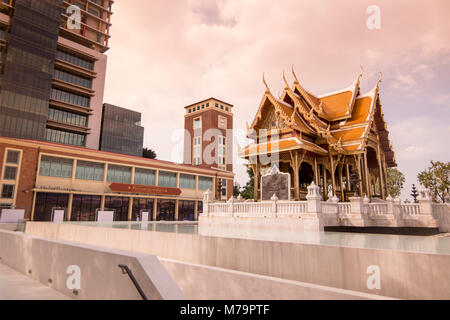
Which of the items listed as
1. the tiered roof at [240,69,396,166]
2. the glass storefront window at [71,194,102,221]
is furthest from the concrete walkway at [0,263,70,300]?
the glass storefront window at [71,194,102,221]

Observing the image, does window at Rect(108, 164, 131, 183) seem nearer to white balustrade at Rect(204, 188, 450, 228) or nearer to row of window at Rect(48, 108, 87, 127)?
row of window at Rect(48, 108, 87, 127)

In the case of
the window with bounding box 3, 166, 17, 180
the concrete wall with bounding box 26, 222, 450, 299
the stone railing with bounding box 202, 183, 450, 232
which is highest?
the window with bounding box 3, 166, 17, 180

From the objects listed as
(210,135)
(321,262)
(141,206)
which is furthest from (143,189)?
(321,262)

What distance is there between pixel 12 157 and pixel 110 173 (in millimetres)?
11789

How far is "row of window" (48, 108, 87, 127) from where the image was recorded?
53312 mm

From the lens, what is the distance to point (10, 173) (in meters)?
31.9

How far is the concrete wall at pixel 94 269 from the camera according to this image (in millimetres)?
3904

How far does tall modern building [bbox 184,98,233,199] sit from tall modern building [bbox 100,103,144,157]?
1498cm

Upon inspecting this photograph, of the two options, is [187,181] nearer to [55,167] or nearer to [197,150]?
[55,167]

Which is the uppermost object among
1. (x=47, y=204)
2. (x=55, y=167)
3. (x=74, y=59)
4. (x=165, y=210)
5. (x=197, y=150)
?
(x=74, y=59)

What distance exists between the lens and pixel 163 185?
4616cm

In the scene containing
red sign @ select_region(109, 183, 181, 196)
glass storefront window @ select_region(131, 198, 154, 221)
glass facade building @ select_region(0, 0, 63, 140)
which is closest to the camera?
red sign @ select_region(109, 183, 181, 196)

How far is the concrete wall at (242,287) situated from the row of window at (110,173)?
33.5m

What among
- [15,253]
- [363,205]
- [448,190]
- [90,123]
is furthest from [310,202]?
[90,123]
